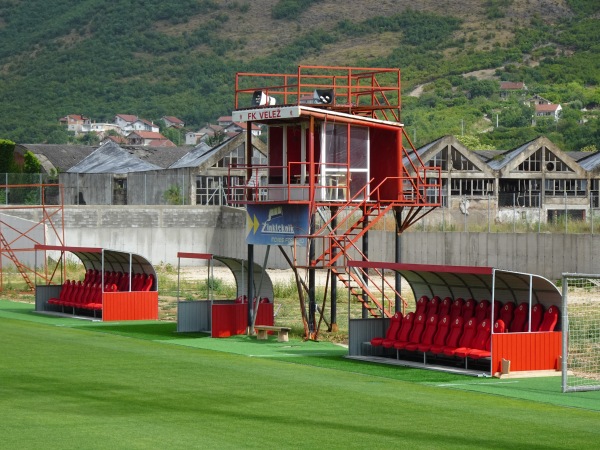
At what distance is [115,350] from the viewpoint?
29.2 metres

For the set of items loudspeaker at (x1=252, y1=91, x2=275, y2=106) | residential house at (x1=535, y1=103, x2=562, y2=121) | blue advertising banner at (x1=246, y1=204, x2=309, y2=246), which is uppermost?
residential house at (x1=535, y1=103, x2=562, y2=121)

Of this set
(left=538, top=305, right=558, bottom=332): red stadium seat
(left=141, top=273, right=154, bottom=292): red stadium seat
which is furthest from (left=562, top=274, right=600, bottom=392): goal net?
(left=141, top=273, right=154, bottom=292): red stadium seat

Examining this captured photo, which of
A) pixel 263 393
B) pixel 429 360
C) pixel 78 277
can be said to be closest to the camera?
pixel 263 393

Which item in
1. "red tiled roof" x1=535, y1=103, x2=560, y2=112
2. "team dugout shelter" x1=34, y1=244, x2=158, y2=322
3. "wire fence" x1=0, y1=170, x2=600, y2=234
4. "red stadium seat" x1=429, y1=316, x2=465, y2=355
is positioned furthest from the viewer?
"red tiled roof" x1=535, y1=103, x2=560, y2=112

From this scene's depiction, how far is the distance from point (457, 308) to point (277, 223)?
793 centimetres

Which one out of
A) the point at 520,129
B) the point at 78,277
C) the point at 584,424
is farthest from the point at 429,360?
the point at 520,129

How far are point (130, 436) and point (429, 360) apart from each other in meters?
11.4

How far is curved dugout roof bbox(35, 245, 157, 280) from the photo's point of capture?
39500 mm

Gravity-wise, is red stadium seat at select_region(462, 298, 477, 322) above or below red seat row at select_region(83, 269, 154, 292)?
below

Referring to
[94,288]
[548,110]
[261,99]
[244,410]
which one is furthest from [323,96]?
[548,110]

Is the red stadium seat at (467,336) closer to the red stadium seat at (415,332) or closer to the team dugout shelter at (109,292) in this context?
the red stadium seat at (415,332)

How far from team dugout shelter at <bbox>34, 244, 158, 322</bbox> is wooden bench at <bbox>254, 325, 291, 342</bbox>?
20.1 ft

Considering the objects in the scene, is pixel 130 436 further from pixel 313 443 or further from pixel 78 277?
pixel 78 277

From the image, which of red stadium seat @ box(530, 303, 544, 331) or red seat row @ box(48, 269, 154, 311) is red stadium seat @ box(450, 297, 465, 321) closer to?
red stadium seat @ box(530, 303, 544, 331)
